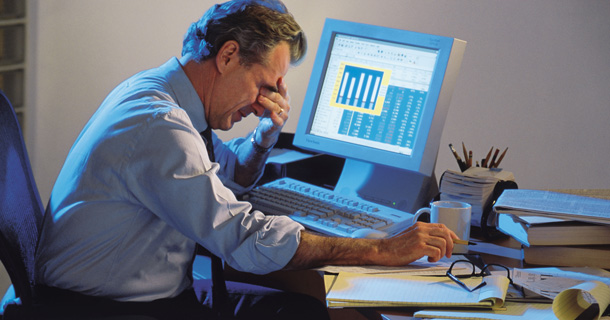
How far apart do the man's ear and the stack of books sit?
→ 2.17 ft

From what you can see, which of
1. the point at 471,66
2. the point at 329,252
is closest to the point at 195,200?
the point at 329,252

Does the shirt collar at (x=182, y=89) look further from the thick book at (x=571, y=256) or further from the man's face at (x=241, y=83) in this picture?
the thick book at (x=571, y=256)

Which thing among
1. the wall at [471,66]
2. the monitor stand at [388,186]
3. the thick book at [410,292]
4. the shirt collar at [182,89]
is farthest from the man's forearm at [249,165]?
the wall at [471,66]

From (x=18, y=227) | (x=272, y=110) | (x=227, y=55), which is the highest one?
(x=227, y=55)

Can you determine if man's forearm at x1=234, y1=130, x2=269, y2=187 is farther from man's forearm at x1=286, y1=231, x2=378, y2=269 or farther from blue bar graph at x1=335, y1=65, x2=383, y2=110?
man's forearm at x1=286, y1=231, x2=378, y2=269

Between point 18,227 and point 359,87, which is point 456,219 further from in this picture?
point 18,227

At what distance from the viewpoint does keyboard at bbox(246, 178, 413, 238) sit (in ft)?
4.59

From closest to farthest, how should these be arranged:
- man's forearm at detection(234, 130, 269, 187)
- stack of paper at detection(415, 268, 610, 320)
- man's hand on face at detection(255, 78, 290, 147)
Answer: stack of paper at detection(415, 268, 610, 320)
man's hand on face at detection(255, 78, 290, 147)
man's forearm at detection(234, 130, 269, 187)

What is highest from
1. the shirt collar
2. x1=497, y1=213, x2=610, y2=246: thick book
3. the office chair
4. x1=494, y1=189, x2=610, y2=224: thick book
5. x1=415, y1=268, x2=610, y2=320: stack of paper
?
the shirt collar

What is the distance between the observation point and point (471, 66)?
2668 mm

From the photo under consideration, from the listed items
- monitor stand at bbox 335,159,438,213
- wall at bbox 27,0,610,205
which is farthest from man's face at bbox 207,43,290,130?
wall at bbox 27,0,610,205

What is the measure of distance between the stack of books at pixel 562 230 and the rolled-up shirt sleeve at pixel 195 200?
0.47 metres

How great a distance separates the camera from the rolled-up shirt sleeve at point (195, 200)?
3.67 feet

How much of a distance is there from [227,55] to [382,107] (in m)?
0.49
